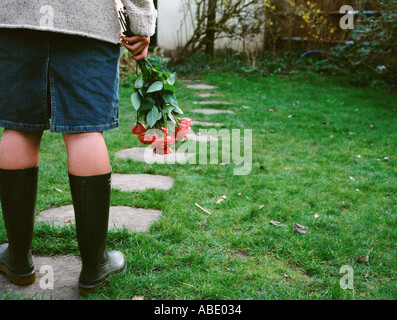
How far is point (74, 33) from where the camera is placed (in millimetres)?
1202

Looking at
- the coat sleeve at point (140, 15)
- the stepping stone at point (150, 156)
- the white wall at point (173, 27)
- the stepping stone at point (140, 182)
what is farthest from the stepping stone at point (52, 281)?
the white wall at point (173, 27)

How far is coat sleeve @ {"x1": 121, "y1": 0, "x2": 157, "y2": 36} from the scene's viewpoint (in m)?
1.34

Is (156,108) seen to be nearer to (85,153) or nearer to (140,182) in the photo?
(85,153)

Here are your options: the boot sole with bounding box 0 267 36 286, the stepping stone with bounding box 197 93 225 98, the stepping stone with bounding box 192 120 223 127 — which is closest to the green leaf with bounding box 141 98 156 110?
the boot sole with bounding box 0 267 36 286

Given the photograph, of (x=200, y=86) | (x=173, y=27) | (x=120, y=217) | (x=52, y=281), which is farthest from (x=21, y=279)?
(x=173, y=27)

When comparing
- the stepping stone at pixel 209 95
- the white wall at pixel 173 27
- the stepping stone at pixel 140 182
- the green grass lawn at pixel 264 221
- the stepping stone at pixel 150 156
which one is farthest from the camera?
the white wall at pixel 173 27

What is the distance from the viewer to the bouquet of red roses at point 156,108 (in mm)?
1602

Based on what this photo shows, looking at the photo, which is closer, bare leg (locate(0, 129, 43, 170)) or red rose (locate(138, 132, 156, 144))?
bare leg (locate(0, 129, 43, 170))

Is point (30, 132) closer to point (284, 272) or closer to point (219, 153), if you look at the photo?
point (284, 272)

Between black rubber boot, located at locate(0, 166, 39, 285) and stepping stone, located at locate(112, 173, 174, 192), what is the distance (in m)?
1.00

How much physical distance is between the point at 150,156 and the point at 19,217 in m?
1.74

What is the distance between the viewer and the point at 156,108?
5.28ft

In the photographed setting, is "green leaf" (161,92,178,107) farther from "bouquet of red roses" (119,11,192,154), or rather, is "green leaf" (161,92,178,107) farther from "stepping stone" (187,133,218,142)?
"stepping stone" (187,133,218,142)

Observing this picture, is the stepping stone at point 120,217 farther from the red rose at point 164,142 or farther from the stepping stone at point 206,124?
the stepping stone at point 206,124
